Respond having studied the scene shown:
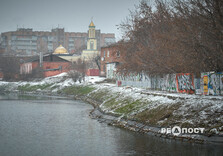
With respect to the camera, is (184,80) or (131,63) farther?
(131,63)

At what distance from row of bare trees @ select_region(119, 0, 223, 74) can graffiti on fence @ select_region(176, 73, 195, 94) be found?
62 centimetres

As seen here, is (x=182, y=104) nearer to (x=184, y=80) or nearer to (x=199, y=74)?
(x=199, y=74)

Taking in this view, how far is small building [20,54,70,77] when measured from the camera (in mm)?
107812

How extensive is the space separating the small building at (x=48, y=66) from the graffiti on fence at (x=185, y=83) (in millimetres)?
73953

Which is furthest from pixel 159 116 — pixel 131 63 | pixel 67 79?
pixel 67 79

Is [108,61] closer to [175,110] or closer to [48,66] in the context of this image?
[48,66]

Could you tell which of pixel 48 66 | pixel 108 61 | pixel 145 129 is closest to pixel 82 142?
pixel 145 129

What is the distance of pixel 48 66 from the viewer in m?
111

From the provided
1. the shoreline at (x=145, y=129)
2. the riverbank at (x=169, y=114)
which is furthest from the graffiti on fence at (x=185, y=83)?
the shoreline at (x=145, y=129)

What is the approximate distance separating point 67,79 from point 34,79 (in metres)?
20.1

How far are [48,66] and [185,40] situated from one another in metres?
86.1

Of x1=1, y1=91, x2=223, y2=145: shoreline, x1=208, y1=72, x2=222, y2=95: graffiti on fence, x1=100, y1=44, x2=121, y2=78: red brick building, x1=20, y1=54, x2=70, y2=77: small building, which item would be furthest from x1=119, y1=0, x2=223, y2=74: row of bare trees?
x1=20, y1=54, x2=70, y2=77: small building

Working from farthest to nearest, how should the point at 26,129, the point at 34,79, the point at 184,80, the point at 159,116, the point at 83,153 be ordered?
the point at 34,79, the point at 184,80, the point at 26,129, the point at 159,116, the point at 83,153

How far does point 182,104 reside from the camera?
83.9 ft
